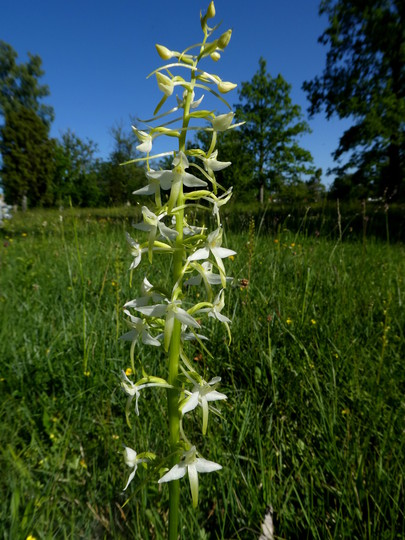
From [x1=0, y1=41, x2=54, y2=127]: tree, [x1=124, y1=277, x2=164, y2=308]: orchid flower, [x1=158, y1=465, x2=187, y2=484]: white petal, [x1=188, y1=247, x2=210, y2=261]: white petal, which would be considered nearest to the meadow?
[x1=158, y1=465, x2=187, y2=484]: white petal

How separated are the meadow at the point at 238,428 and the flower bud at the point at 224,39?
48.9 inches

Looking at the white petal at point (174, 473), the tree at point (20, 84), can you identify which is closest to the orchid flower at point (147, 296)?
the white petal at point (174, 473)

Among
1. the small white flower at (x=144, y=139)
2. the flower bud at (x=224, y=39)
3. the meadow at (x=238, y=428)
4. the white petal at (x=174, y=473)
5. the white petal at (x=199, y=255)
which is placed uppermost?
the flower bud at (x=224, y=39)

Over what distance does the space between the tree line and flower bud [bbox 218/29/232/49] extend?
5.96 ft

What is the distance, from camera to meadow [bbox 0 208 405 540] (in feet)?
3.95

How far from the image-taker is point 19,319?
2.53m

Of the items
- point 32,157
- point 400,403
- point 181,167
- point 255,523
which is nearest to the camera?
point 181,167

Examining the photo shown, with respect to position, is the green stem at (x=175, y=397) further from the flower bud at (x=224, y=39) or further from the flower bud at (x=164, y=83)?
the flower bud at (x=224, y=39)

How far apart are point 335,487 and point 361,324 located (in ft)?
4.21

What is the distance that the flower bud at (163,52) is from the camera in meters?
1.06

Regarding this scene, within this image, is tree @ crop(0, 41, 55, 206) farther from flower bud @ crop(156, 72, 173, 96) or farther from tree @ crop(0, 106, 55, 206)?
flower bud @ crop(156, 72, 173, 96)

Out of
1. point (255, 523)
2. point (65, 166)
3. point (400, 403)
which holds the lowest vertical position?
point (255, 523)

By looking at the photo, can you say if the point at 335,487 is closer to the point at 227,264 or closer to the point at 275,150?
the point at 227,264

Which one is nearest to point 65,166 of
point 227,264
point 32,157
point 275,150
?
point 32,157
